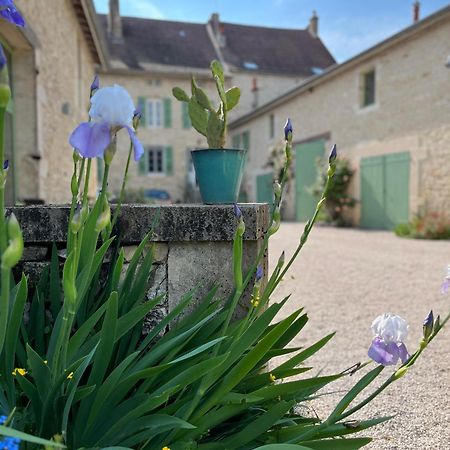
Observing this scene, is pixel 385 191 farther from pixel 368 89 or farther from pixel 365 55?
pixel 365 55

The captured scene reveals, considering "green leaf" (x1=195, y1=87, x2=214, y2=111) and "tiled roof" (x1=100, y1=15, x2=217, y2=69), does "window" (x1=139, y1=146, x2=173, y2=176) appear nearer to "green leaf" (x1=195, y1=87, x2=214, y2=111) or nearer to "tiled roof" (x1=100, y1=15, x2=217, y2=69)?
"tiled roof" (x1=100, y1=15, x2=217, y2=69)

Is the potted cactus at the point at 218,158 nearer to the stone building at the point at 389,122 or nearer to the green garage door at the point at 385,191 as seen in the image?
the stone building at the point at 389,122

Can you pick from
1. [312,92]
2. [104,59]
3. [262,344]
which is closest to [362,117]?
[312,92]

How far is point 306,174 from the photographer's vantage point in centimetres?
1548

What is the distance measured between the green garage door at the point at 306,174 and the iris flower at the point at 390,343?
13.3m

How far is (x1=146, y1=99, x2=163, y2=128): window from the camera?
21.1m

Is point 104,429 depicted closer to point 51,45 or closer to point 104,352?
point 104,352

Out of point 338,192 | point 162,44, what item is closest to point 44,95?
point 338,192

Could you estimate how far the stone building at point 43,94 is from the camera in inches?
214

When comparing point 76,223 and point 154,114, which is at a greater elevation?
point 154,114

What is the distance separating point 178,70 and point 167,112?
2251mm

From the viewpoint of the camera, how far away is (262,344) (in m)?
1.28

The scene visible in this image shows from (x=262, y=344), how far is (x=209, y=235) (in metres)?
0.62

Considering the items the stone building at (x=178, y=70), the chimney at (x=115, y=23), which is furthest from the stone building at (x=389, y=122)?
the chimney at (x=115, y=23)
